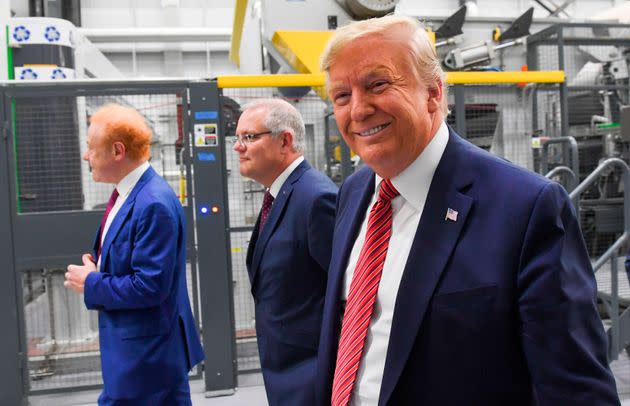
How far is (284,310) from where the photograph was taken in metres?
2.10

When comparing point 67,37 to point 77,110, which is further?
point 67,37

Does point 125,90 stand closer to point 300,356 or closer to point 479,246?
point 300,356

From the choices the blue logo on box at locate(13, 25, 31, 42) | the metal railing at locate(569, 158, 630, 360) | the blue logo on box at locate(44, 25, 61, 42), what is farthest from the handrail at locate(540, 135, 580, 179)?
the blue logo on box at locate(13, 25, 31, 42)

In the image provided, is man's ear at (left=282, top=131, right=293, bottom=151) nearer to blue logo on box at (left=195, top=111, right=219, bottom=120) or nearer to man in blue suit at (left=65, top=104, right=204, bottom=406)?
man in blue suit at (left=65, top=104, right=204, bottom=406)

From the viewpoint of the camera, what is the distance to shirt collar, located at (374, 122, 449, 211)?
1180 millimetres

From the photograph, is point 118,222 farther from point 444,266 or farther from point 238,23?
point 238,23

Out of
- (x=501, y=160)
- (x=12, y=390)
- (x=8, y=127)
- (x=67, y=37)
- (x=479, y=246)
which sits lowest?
(x=12, y=390)

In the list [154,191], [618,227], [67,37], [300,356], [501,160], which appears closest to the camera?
[501,160]

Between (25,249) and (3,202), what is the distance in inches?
14.7

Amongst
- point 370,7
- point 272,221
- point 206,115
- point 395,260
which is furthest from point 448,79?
point 395,260

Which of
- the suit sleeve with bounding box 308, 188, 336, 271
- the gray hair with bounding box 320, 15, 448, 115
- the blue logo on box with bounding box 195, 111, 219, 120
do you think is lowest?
the suit sleeve with bounding box 308, 188, 336, 271

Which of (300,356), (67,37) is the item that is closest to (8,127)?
(67,37)

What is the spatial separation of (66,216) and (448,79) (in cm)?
308

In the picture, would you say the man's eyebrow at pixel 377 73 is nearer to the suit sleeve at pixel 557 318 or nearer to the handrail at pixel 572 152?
the suit sleeve at pixel 557 318
